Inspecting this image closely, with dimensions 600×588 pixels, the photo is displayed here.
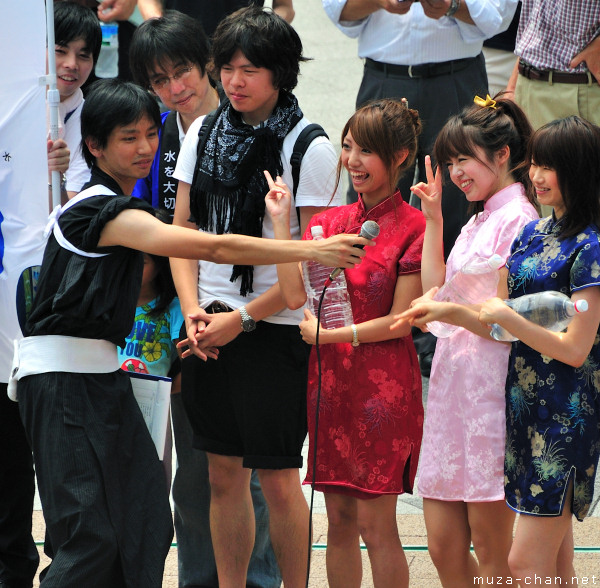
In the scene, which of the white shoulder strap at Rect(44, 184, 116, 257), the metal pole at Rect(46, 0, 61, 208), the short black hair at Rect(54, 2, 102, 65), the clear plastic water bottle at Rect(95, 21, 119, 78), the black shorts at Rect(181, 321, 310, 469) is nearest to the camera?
the white shoulder strap at Rect(44, 184, 116, 257)

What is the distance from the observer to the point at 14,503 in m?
3.94

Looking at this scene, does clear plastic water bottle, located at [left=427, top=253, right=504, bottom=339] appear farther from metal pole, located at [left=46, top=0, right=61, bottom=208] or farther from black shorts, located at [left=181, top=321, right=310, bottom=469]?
metal pole, located at [left=46, top=0, right=61, bottom=208]

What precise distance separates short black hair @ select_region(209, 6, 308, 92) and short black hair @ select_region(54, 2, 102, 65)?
118cm

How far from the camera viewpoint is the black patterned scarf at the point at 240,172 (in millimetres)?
3639

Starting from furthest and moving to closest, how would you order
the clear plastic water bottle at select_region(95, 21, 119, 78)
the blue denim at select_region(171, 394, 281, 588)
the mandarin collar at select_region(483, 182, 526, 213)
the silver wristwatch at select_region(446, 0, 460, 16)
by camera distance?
the clear plastic water bottle at select_region(95, 21, 119, 78) < the silver wristwatch at select_region(446, 0, 460, 16) < the blue denim at select_region(171, 394, 281, 588) < the mandarin collar at select_region(483, 182, 526, 213)

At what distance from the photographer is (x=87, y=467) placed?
3.23 meters

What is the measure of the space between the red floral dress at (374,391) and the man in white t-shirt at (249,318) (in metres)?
0.17

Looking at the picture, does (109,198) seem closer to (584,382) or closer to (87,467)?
(87,467)

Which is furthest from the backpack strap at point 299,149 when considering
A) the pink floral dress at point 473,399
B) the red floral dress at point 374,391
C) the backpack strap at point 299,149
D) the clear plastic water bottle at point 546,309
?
the clear plastic water bottle at point 546,309

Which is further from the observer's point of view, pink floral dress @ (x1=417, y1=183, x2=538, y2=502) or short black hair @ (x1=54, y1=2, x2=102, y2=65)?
short black hair @ (x1=54, y1=2, x2=102, y2=65)

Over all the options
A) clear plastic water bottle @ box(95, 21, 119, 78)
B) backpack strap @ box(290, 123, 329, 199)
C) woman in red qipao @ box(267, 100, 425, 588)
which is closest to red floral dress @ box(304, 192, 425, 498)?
woman in red qipao @ box(267, 100, 425, 588)

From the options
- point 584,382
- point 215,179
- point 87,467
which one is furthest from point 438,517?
point 215,179

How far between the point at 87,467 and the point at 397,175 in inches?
53.9

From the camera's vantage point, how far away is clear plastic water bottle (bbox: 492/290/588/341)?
9.67ft
